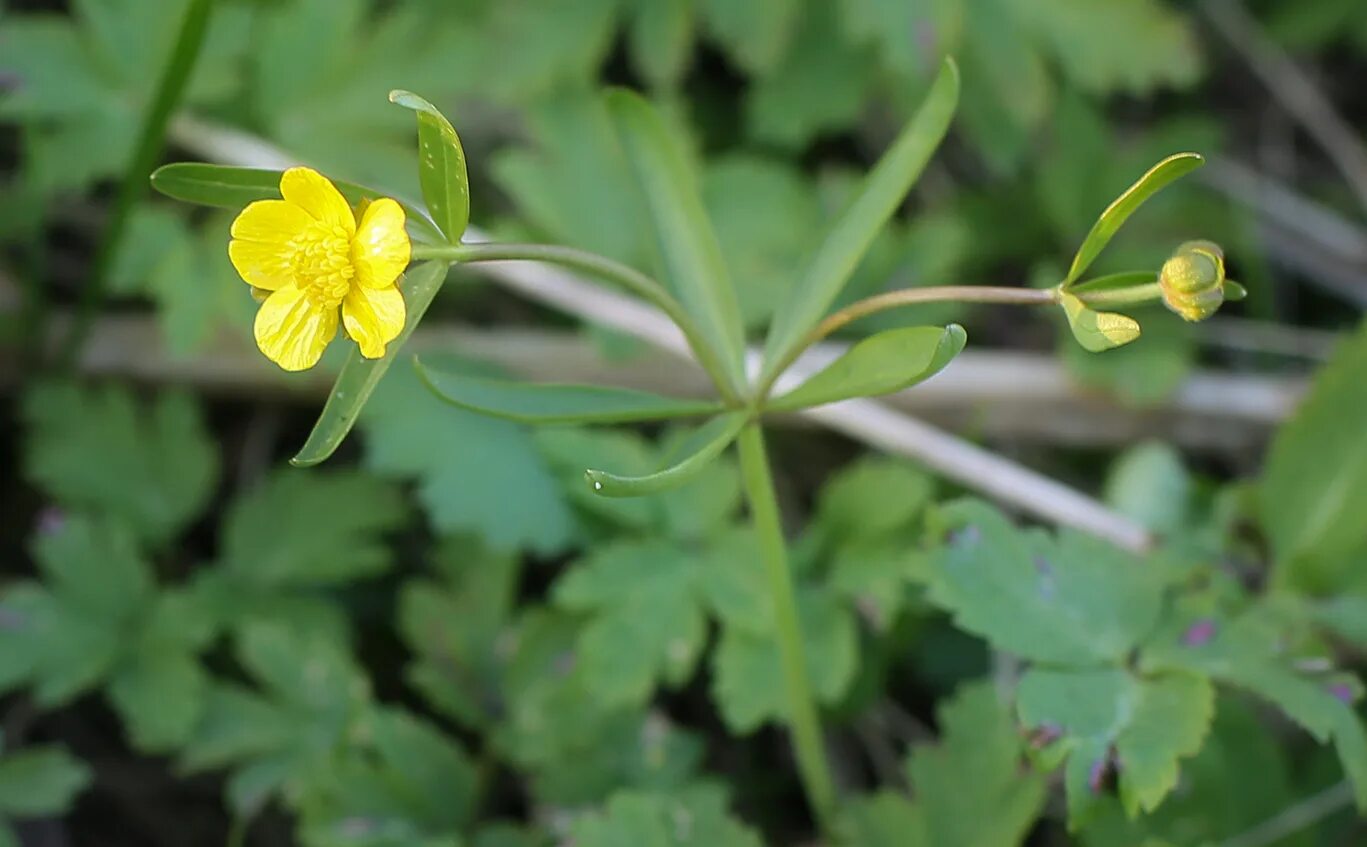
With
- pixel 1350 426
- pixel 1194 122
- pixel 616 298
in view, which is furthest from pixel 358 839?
pixel 1194 122

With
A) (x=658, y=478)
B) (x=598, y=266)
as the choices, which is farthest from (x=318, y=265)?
(x=658, y=478)

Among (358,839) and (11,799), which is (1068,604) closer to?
(358,839)

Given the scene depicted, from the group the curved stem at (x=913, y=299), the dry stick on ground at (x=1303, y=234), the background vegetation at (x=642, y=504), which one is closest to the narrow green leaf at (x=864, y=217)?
the curved stem at (x=913, y=299)

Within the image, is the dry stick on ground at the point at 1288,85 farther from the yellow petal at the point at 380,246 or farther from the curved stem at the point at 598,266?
the yellow petal at the point at 380,246

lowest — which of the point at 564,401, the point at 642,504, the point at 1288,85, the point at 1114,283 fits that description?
the point at 642,504

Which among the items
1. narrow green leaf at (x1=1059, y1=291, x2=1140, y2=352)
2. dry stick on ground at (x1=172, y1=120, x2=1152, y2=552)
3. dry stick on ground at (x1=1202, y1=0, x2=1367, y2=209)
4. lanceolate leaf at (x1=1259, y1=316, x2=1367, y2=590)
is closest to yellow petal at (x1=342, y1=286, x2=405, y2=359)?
narrow green leaf at (x1=1059, y1=291, x2=1140, y2=352)

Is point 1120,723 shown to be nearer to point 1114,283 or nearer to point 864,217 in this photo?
point 1114,283

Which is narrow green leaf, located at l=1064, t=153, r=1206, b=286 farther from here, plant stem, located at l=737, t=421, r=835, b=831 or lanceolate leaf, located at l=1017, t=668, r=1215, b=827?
lanceolate leaf, located at l=1017, t=668, r=1215, b=827
